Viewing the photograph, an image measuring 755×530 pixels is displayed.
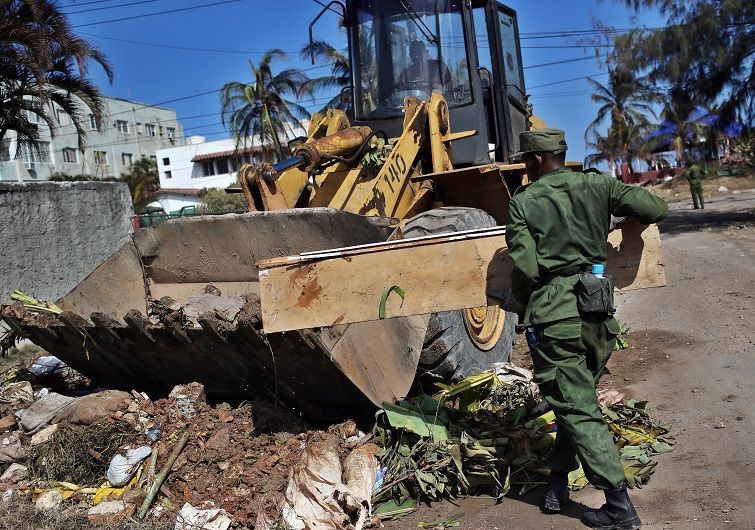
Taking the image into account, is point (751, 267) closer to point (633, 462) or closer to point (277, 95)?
point (633, 462)

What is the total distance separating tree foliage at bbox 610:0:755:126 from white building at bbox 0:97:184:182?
3073 cm

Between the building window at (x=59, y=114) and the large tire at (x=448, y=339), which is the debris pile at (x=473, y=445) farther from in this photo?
the building window at (x=59, y=114)

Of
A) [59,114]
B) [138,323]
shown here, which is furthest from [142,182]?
[138,323]

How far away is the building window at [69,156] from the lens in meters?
45.2

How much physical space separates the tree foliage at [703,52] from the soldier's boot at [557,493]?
13.8m

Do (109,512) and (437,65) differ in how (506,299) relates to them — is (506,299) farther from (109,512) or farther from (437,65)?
(437,65)

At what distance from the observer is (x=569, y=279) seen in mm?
3395

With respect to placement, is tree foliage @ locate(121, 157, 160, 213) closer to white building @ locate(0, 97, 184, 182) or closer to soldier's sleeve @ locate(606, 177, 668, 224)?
white building @ locate(0, 97, 184, 182)

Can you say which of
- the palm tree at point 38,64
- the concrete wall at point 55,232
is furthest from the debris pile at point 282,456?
the palm tree at point 38,64

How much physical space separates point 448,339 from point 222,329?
1.48 m

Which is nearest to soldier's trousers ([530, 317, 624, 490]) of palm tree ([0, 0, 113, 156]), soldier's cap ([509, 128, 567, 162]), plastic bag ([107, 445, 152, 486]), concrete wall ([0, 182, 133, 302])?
soldier's cap ([509, 128, 567, 162])

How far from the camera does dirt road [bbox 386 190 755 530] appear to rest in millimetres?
3479

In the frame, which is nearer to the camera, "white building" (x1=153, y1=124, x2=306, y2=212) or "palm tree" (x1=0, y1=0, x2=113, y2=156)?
"palm tree" (x1=0, y1=0, x2=113, y2=156)

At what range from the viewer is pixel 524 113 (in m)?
7.74
